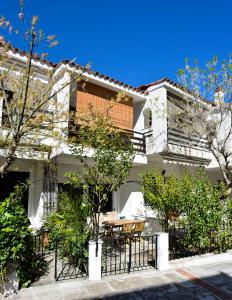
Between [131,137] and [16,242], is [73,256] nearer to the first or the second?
[16,242]

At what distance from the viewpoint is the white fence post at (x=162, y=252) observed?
10.0 metres

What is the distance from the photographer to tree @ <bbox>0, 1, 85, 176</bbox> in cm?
817

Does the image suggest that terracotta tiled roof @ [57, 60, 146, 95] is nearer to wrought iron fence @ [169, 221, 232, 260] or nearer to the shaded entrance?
the shaded entrance

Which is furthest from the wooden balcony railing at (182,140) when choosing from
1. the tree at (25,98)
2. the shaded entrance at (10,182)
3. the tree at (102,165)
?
the shaded entrance at (10,182)

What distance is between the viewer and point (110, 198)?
60.6 ft

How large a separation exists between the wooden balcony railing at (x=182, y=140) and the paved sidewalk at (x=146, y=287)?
31.0ft

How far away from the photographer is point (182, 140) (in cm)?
1888

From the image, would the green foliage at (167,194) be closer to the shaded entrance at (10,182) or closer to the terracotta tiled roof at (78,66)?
the terracotta tiled roof at (78,66)

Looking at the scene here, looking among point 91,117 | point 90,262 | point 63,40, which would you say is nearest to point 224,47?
point 91,117

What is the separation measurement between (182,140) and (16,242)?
47.4 ft

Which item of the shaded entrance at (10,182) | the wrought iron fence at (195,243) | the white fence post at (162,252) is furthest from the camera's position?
the shaded entrance at (10,182)

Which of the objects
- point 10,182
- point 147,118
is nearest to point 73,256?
point 10,182

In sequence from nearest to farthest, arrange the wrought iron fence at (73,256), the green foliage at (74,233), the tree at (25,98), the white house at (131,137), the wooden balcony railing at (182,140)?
the tree at (25,98) < the wrought iron fence at (73,256) < the green foliage at (74,233) < the white house at (131,137) < the wooden balcony railing at (182,140)

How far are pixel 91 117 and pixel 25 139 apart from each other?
3.32 m
